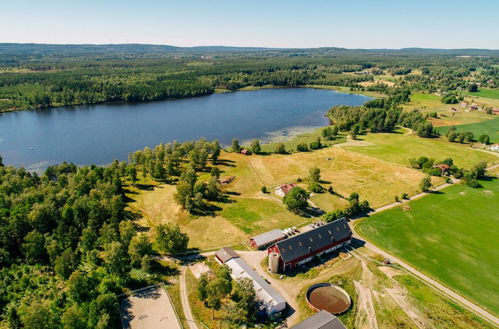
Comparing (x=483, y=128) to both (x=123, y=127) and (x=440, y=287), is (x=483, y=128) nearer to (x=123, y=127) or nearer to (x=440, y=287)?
(x=440, y=287)

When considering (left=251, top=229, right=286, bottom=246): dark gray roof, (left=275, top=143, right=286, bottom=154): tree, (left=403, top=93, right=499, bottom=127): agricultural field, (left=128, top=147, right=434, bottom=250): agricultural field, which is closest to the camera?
(left=251, top=229, right=286, bottom=246): dark gray roof

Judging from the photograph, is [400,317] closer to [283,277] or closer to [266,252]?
[283,277]

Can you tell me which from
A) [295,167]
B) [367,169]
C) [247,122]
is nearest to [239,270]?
[295,167]

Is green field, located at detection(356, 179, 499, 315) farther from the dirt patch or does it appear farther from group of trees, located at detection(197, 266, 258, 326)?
the dirt patch

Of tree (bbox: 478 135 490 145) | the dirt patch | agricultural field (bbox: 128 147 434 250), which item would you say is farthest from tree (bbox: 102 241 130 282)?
tree (bbox: 478 135 490 145)

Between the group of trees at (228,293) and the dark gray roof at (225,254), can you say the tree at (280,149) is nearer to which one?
the dark gray roof at (225,254)

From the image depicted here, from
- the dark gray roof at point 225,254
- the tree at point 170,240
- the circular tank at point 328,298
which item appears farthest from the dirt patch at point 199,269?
the circular tank at point 328,298

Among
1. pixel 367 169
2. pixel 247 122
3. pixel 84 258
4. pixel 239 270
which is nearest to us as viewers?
pixel 239 270
